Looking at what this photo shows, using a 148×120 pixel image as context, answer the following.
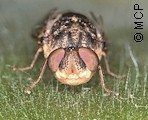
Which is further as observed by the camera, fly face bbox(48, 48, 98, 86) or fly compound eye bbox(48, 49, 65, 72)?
fly compound eye bbox(48, 49, 65, 72)


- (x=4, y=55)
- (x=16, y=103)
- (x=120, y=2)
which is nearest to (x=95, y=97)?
(x=16, y=103)

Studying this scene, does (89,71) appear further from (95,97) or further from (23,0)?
(23,0)

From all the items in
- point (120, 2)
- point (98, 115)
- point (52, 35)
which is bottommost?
point (98, 115)

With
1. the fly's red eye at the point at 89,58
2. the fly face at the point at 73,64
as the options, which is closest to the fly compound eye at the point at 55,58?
the fly face at the point at 73,64

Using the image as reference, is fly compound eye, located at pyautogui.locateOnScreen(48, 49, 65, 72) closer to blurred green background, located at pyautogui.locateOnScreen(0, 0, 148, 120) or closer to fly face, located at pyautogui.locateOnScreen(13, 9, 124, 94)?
fly face, located at pyautogui.locateOnScreen(13, 9, 124, 94)

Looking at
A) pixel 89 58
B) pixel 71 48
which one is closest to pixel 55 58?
pixel 71 48

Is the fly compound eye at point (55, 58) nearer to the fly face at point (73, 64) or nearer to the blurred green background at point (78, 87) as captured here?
the fly face at point (73, 64)

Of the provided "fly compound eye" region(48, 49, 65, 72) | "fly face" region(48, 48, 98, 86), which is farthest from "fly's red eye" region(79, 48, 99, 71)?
"fly compound eye" region(48, 49, 65, 72)
